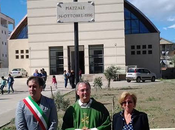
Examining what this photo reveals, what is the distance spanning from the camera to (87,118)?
362cm

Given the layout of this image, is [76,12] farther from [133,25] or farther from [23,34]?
[23,34]

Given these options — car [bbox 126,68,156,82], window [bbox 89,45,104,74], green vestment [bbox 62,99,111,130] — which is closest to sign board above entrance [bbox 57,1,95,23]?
green vestment [bbox 62,99,111,130]

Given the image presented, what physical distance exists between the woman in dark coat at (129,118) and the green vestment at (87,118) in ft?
0.51

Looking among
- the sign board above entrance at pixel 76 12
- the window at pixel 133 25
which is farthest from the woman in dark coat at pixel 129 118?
the window at pixel 133 25

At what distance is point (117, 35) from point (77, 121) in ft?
112

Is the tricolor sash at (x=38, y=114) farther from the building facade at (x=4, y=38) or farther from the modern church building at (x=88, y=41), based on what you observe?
the building facade at (x=4, y=38)

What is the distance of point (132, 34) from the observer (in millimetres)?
41656

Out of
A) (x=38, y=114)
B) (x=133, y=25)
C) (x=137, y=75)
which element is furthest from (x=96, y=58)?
(x=38, y=114)

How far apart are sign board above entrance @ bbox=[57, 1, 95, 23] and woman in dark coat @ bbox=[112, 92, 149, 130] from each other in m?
2.12

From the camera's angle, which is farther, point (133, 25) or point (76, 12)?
point (133, 25)

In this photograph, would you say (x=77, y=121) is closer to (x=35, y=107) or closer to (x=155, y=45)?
(x=35, y=107)

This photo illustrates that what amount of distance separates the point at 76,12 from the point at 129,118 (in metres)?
2.45

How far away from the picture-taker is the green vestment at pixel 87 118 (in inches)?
143

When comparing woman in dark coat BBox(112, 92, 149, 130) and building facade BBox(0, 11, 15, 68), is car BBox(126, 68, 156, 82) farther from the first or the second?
building facade BBox(0, 11, 15, 68)
